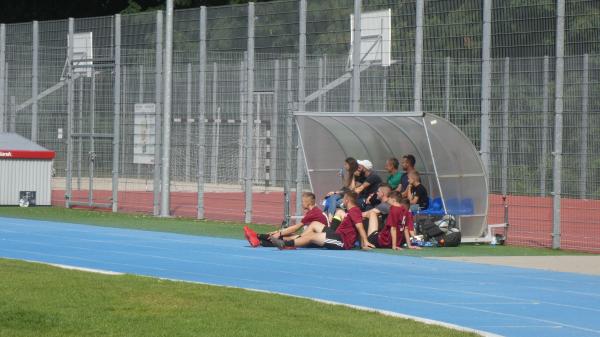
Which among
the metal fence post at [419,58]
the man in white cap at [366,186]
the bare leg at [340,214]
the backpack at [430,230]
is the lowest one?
the backpack at [430,230]

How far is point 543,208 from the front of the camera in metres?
21.8

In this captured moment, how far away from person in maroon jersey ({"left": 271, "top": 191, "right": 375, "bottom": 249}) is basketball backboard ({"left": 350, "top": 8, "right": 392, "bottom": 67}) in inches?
169

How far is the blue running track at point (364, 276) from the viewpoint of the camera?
12.7 meters

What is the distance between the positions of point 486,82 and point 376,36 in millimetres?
2736

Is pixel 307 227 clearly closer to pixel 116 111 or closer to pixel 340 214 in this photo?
pixel 340 214

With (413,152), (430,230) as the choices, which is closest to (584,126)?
(430,230)

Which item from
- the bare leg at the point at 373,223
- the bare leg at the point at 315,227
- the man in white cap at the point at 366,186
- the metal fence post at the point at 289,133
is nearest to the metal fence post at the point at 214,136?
the metal fence post at the point at 289,133

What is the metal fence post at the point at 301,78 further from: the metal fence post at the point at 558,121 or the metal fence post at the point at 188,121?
the metal fence post at the point at 558,121

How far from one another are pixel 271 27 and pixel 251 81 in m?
1.20

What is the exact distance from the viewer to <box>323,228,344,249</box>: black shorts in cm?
2012

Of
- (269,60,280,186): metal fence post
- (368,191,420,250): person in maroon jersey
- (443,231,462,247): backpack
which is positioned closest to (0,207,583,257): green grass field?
(443,231,462,247): backpack

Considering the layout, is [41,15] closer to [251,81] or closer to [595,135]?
[251,81]

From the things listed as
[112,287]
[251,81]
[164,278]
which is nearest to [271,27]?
[251,81]

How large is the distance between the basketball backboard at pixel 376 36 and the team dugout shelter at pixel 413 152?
133 centimetres
